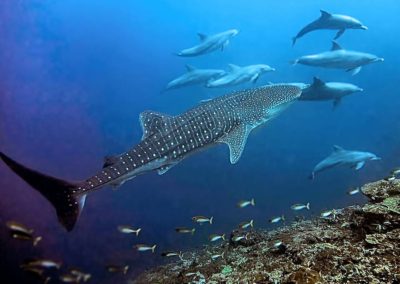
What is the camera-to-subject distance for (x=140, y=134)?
42000mm

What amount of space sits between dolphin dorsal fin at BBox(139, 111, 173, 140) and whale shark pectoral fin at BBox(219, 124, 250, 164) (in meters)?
1.14

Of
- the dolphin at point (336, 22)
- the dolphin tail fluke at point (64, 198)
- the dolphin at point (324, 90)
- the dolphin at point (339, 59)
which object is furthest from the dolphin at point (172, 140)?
the dolphin at point (336, 22)

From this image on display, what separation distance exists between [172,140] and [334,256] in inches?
116

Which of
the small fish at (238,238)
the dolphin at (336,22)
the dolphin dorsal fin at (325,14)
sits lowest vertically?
the small fish at (238,238)

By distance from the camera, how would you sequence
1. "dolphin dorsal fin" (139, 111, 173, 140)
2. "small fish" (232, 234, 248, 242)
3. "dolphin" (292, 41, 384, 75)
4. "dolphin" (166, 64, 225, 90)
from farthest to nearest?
"dolphin" (166, 64, 225, 90) → "dolphin" (292, 41, 384, 75) → "small fish" (232, 234, 248, 242) → "dolphin dorsal fin" (139, 111, 173, 140)

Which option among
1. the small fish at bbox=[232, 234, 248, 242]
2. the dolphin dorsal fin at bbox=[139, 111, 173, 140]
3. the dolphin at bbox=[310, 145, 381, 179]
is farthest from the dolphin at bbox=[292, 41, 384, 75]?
the dolphin dorsal fin at bbox=[139, 111, 173, 140]

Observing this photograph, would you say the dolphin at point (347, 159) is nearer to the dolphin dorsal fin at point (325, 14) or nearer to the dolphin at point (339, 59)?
the dolphin at point (339, 59)

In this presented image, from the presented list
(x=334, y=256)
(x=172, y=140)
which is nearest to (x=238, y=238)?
(x=172, y=140)

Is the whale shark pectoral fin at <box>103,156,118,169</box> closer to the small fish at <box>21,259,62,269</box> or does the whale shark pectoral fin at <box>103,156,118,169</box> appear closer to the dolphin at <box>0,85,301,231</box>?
the dolphin at <box>0,85,301,231</box>

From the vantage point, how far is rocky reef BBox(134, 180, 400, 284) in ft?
13.2

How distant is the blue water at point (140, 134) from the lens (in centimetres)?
2030

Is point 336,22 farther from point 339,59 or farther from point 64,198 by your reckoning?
point 64,198

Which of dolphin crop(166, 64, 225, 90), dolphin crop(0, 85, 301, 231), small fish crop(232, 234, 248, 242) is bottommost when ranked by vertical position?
small fish crop(232, 234, 248, 242)

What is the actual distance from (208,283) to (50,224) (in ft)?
53.7
